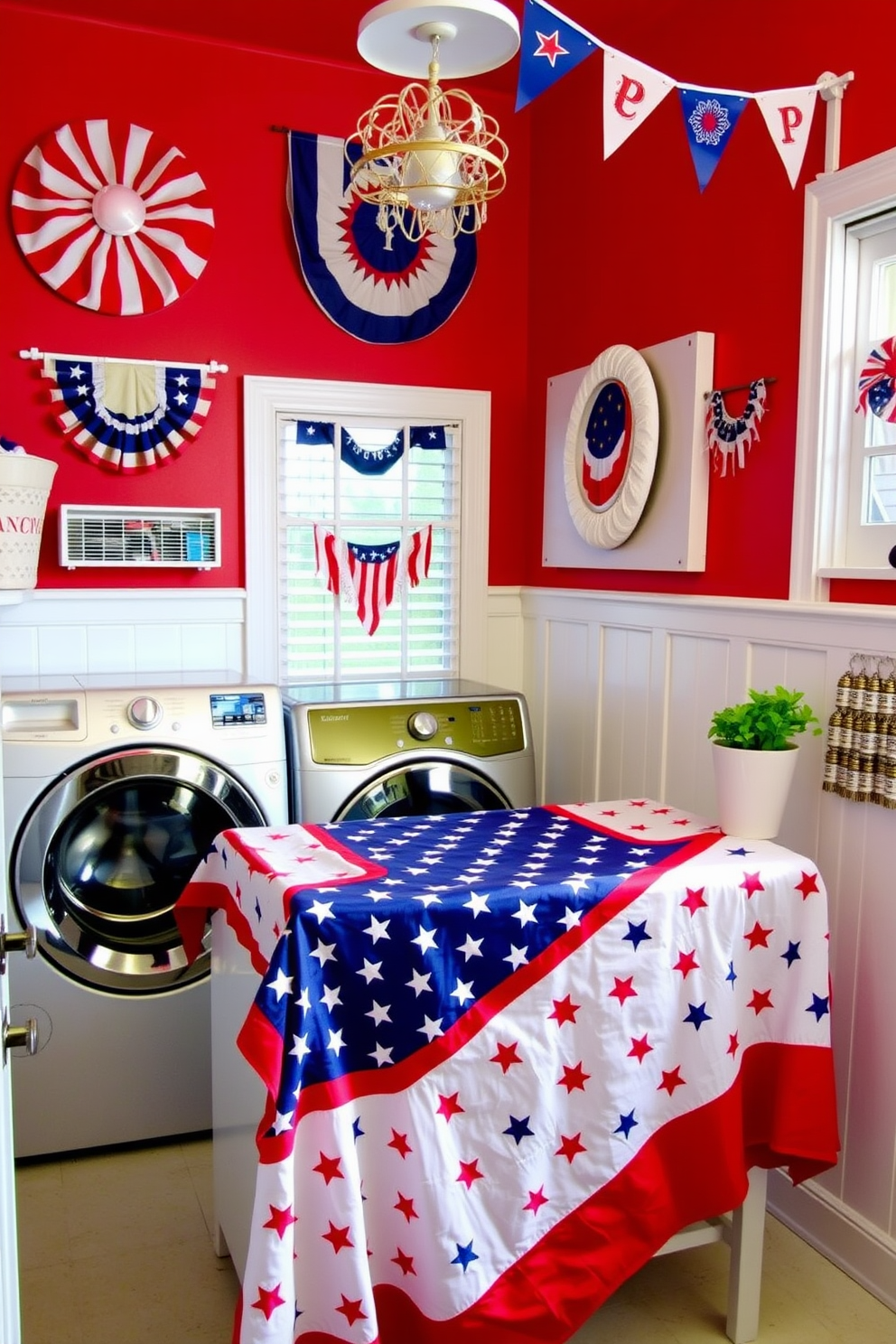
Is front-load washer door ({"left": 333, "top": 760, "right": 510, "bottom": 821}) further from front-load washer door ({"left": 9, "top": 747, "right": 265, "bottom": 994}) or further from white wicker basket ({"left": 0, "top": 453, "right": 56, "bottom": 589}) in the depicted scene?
white wicker basket ({"left": 0, "top": 453, "right": 56, "bottom": 589})

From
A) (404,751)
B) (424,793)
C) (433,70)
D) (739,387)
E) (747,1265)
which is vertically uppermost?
(433,70)

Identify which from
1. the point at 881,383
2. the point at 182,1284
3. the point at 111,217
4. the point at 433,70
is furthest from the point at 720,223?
the point at 182,1284

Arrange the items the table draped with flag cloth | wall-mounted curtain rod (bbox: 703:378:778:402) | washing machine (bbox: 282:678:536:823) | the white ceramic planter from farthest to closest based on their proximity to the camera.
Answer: washing machine (bbox: 282:678:536:823) < wall-mounted curtain rod (bbox: 703:378:778:402) < the white ceramic planter < the table draped with flag cloth

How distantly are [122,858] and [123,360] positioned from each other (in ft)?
4.67

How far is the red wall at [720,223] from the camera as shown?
96.8 inches

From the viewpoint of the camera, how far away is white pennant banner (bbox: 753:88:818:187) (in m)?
2.29

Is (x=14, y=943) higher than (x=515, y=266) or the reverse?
the reverse

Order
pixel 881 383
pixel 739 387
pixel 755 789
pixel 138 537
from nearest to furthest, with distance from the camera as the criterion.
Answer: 1. pixel 755 789
2. pixel 881 383
3. pixel 739 387
4. pixel 138 537

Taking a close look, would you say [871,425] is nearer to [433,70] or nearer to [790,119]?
[790,119]

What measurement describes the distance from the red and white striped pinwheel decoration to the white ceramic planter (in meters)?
2.13

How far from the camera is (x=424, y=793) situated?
3098 mm

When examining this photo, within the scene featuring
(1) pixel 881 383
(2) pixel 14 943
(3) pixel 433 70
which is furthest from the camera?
(1) pixel 881 383

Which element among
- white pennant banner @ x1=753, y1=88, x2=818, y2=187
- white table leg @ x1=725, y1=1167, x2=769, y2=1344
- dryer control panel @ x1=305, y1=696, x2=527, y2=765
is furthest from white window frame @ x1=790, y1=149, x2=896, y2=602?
white table leg @ x1=725, y1=1167, x2=769, y2=1344

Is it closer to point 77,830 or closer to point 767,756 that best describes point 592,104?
point 767,756
